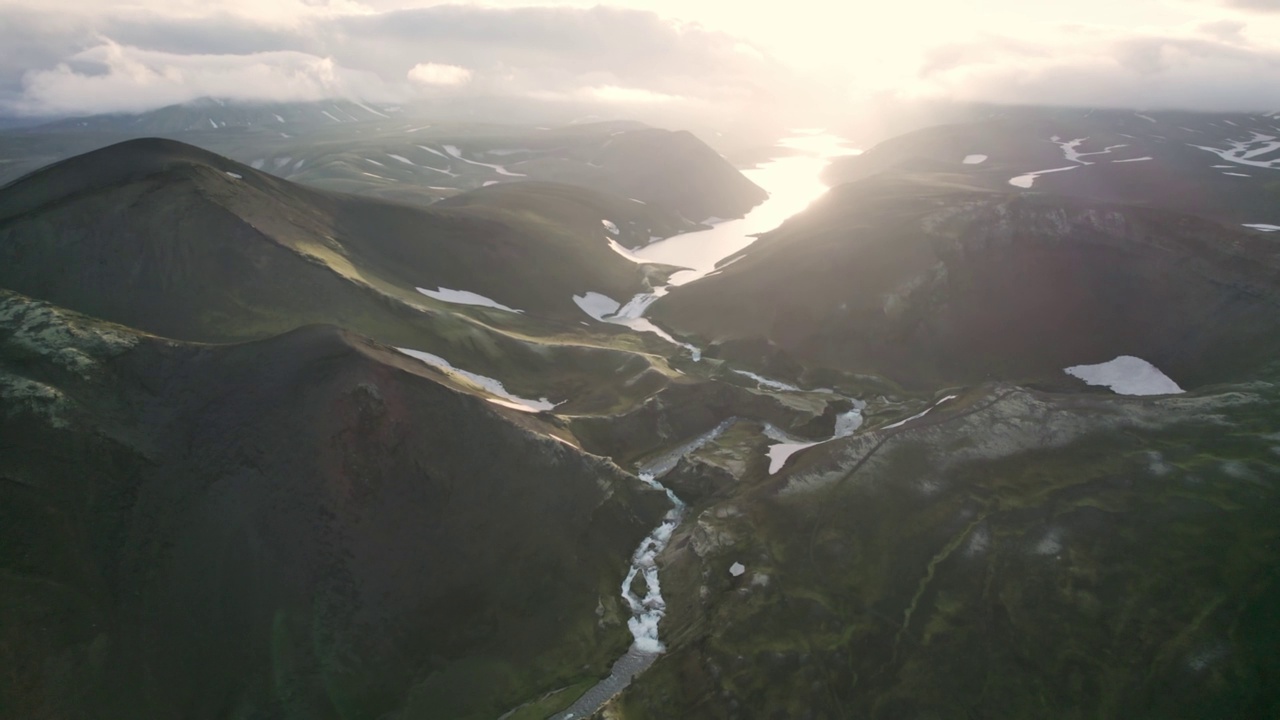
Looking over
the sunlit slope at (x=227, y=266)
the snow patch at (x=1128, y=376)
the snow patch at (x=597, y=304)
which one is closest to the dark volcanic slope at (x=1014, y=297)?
the snow patch at (x=1128, y=376)

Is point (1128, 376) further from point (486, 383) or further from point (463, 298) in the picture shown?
point (463, 298)

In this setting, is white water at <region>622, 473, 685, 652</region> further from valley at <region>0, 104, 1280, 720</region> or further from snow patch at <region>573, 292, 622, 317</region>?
snow patch at <region>573, 292, 622, 317</region>

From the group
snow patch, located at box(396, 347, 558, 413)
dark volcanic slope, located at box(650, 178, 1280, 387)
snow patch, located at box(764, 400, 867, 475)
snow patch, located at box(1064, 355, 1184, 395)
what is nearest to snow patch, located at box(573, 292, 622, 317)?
dark volcanic slope, located at box(650, 178, 1280, 387)

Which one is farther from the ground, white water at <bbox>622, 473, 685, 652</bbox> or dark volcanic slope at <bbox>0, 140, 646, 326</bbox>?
dark volcanic slope at <bbox>0, 140, 646, 326</bbox>

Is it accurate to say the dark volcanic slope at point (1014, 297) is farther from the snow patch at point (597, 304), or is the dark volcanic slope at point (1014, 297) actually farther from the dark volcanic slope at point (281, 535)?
Result: the dark volcanic slope at point (281, 535)

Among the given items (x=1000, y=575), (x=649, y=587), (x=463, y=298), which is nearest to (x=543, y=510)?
(x=649, y=587)
